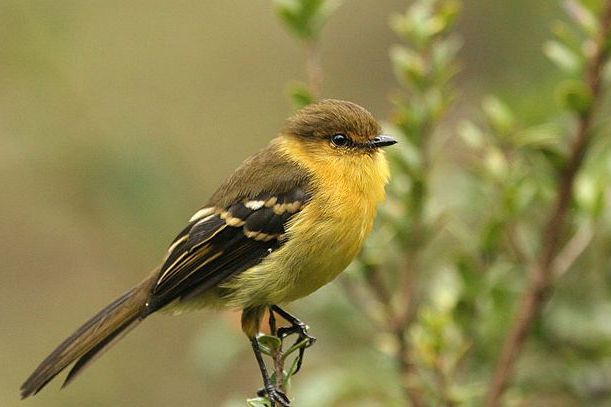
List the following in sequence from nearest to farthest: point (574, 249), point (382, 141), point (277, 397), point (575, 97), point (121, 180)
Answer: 1. point (277, 397)
2. point (575, 97)
3. point (574, 249)
4. point (382, 141)
5. point (121, 180)

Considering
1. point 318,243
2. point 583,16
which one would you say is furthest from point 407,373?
point 583,16

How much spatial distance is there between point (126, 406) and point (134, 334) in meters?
0.71

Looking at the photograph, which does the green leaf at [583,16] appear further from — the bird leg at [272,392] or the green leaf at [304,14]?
the bird leg at [272,392]

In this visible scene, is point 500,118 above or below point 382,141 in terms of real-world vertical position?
below

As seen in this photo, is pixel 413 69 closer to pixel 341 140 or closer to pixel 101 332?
pixel 341 140

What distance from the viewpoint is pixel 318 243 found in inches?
141

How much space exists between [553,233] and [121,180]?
172cm

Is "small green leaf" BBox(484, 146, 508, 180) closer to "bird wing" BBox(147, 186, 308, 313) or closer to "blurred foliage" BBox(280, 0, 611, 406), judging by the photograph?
"blurred foliage" BBox(280, 0, 611, 406)

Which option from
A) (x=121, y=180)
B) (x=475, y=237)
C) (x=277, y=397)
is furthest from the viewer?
(x=121, y=180)

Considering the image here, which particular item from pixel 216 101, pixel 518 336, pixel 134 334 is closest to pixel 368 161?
pixel 518 336

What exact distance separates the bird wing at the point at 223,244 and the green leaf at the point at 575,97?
0.94 meters

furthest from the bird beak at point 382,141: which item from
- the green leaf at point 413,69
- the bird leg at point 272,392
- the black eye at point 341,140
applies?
the bird leg at point 272,392

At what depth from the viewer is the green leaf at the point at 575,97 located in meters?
3.42

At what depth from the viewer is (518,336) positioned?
356 cm
